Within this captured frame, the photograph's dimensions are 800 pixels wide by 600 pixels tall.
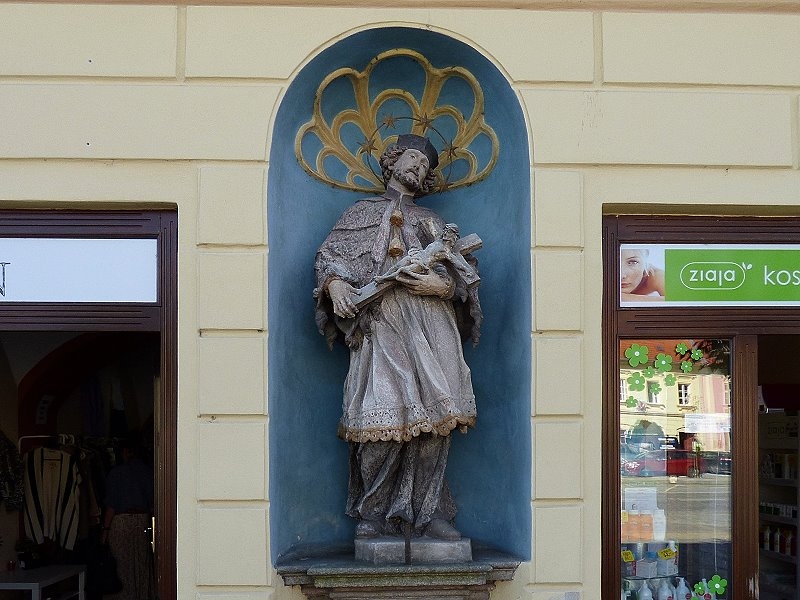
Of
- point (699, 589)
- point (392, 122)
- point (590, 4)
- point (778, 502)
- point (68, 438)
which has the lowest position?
Result: point (699, 589)

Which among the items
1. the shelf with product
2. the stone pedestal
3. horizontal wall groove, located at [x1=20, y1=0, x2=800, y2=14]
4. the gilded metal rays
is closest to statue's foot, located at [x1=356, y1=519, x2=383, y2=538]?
the stone pedestal

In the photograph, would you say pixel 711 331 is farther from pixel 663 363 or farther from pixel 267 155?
pixel 267 155

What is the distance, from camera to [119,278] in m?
5.16

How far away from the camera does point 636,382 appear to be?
5.39m

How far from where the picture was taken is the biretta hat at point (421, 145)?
533 centimetres

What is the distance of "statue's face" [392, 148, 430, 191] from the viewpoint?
529cm

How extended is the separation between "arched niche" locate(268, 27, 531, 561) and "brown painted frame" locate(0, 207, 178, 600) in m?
0.52

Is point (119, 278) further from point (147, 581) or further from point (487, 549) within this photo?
point (147, 581)

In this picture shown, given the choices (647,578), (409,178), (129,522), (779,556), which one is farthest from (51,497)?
(779,556)

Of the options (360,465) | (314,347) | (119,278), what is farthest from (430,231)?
(119,278)

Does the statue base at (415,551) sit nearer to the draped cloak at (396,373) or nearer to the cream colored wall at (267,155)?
the draped cloak at (396,373)

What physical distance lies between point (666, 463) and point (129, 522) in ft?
15.7

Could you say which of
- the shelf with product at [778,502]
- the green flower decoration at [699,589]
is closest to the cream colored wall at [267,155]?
the green flower decoration at [699,589]

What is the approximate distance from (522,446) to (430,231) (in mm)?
1223
